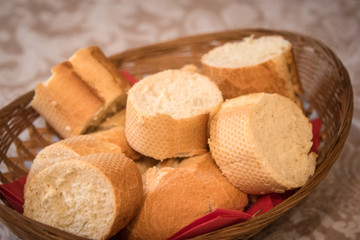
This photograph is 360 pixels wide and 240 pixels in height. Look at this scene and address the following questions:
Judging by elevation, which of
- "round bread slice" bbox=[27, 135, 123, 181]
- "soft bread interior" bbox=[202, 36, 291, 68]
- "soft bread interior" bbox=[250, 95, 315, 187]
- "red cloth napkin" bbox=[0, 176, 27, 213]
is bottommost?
"soft bread interior" bbox=[250, 95, 315, 187]

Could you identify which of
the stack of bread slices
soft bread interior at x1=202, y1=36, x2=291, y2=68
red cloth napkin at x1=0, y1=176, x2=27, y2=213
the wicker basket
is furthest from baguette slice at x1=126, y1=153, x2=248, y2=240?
soft bread interior at x1=202, y1=36, x2=291, y2=68

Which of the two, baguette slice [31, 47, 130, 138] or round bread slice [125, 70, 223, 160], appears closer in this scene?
round bread slice [125, 70, 223, 160]

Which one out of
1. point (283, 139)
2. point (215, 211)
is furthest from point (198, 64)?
point (215, 211)

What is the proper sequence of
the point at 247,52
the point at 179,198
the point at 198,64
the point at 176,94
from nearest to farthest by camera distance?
the point at 179,198
the point at 176,94
the point at 247,52
the point at 198,64

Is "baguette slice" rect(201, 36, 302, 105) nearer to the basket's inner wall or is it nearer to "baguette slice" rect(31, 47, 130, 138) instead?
the basket's inner wall

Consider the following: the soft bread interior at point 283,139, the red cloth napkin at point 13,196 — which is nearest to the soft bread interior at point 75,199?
the red cloth napkin at point 13,196

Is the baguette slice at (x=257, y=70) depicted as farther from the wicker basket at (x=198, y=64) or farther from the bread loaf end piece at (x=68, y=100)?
the bread loaf end piece at (x=68, y=100)

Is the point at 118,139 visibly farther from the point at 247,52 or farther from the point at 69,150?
the point at 247,52
